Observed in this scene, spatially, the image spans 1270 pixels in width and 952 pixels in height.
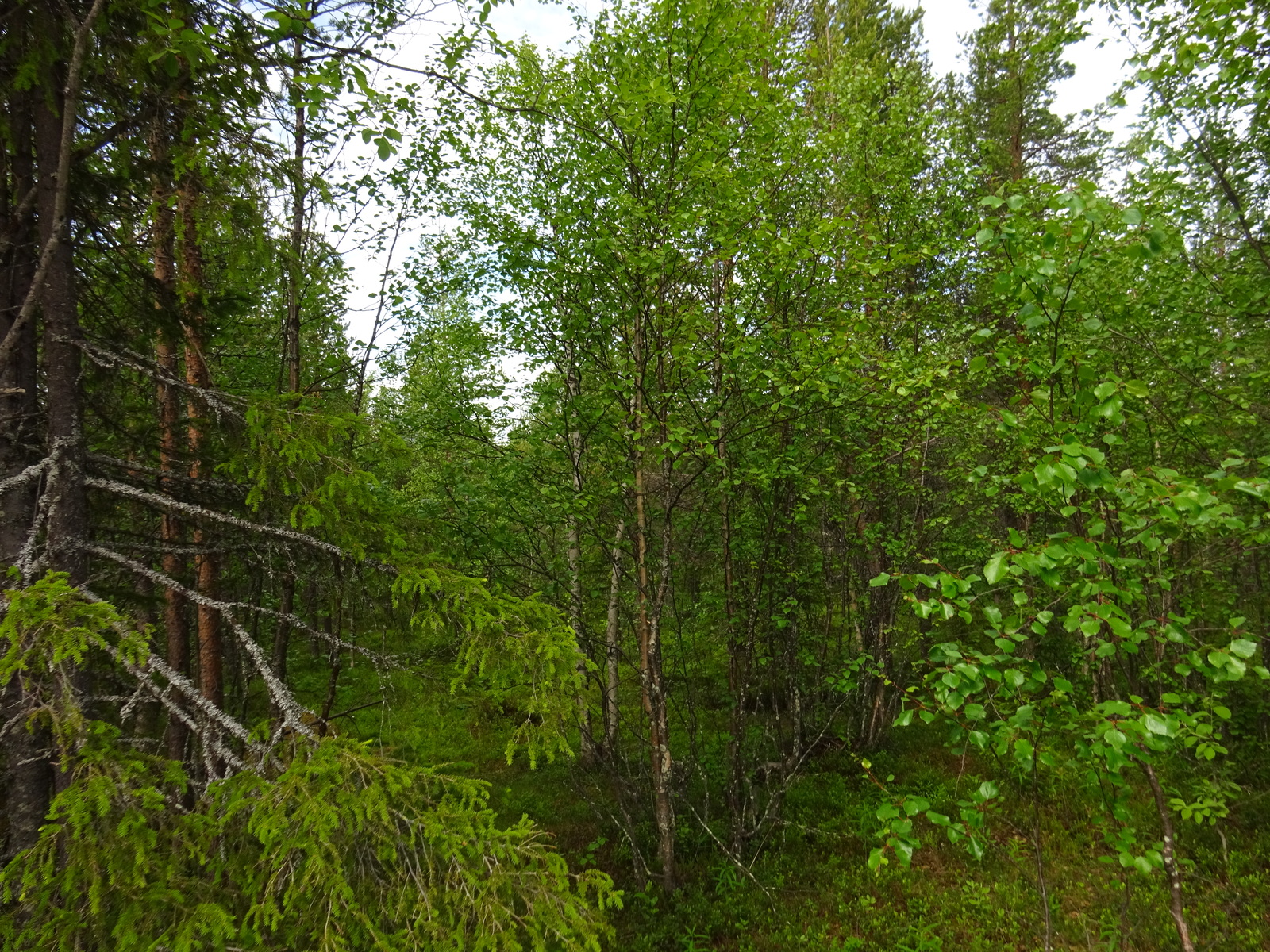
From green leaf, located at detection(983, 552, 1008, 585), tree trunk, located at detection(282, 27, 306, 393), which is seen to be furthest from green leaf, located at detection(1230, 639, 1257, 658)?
tree trunk, located at detection(282, 27, 306, 393)

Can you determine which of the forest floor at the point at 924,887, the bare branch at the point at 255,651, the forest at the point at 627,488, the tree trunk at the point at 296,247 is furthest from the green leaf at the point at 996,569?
the tree trunk at the point at 296,247

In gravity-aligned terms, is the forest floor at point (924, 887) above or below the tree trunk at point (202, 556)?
below

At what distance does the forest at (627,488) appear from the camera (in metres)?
2.69

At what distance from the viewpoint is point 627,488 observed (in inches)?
264

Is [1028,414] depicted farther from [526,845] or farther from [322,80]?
[322,80]

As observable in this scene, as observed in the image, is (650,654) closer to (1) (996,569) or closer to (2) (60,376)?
(1) (996,569)

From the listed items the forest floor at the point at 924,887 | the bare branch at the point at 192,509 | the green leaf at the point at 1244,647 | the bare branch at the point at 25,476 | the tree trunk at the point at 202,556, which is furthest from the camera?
the forest floor at the point at 924,887

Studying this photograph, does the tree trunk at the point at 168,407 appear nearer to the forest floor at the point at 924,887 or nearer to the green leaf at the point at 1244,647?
the forest floor at the point at 924,887

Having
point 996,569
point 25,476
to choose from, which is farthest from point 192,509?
point 996,569

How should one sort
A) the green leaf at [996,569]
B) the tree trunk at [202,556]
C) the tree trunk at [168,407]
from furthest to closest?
the tree trunk at [202,556], the tree trunk at [168,407], the green leaf at [996,569]

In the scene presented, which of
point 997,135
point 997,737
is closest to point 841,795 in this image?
point 997,737

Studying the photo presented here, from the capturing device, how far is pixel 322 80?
2.75 metres

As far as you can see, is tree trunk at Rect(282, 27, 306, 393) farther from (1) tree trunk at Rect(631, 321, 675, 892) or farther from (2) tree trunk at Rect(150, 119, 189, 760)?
(1) tree trunk at Rect(631, 321, 675, 892)

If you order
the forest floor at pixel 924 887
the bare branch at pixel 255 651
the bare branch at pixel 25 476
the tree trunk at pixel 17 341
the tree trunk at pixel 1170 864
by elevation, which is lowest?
the forest floor at pixel 924 887
